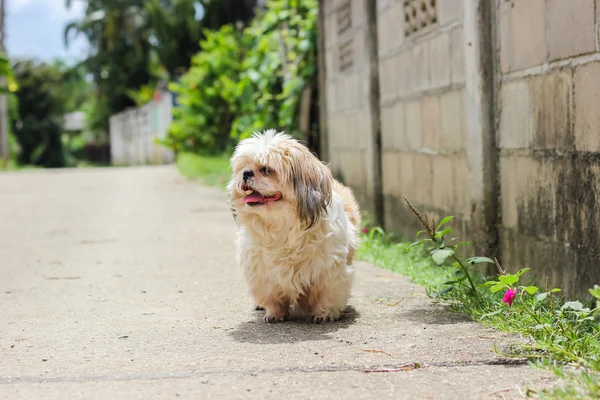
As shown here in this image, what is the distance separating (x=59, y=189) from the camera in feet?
47.7

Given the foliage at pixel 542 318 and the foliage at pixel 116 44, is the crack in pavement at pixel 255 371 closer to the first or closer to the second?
the foliage at pixel 542 318

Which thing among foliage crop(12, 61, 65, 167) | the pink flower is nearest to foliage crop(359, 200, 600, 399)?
the pink flower

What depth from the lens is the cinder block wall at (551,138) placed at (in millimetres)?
4062

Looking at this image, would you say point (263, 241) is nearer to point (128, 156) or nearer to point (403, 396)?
point (403, 396)

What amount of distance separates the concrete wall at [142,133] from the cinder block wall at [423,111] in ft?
73.7

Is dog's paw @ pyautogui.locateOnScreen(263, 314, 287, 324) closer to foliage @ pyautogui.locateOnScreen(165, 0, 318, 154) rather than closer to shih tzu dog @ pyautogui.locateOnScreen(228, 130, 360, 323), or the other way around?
shih tzu dog @ pyautogui.locateOnScreen(228, 130, 360, 323)

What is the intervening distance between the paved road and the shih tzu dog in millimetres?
186

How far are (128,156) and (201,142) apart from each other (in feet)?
65.8

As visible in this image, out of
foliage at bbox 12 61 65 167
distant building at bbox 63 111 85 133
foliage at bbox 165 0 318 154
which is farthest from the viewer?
distant building at bbox 63 111 85 133

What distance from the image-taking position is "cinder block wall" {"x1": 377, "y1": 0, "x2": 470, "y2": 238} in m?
A: 5.97

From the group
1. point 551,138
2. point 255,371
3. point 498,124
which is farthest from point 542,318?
point 498,124

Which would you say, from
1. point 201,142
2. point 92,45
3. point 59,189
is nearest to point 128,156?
point 92,45

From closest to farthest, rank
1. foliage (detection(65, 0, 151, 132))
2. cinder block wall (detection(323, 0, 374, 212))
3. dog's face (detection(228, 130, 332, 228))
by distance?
dog's face (detection(228, 130, 332, 228))
cinder block wall (detection(323, 0, 374, 212))
foliage (detection(65, 0, 151, 132))

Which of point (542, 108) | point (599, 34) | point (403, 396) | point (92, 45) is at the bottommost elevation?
point (403, 396)
